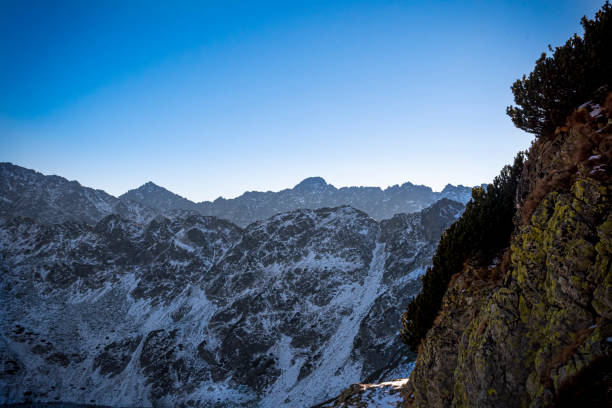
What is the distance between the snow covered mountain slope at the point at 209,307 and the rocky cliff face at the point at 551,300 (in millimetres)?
54788

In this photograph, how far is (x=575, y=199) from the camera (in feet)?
37.4

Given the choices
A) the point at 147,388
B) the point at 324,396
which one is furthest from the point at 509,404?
the point at 147,388

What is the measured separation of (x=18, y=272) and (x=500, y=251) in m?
156

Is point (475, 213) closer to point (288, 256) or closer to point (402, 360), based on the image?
point (402, 360)

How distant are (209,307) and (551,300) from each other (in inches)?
3936

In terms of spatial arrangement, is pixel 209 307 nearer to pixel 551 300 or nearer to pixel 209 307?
pixel 209 307

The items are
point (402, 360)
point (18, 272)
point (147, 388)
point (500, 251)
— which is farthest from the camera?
point (18, 272)

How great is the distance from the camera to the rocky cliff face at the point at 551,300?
9.38 meters

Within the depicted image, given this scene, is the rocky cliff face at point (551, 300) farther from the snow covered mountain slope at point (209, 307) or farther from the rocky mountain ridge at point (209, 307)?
the snow covered mountain slope at point (209, 307)

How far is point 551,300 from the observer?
11062 millimetres

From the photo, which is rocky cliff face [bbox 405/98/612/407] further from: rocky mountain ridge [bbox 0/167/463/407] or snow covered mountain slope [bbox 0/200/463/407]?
snow covered mountain slope [bbox 0/200/463/407]

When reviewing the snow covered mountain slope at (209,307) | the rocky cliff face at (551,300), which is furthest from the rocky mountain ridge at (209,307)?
the rocky cliff face at (551,300)

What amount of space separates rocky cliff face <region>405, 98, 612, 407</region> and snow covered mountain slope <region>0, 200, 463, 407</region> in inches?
2157

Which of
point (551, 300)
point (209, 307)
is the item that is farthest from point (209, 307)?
point (551, 300)
